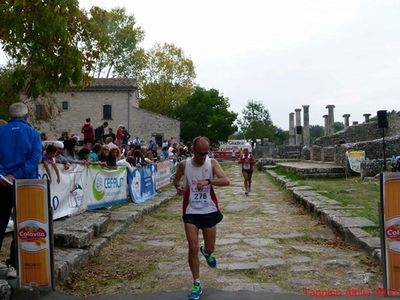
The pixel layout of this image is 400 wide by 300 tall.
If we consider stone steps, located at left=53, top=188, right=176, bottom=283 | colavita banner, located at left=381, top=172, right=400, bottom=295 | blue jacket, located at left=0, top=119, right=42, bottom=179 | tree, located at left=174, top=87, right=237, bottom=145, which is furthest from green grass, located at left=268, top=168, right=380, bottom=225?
tree, located at left=174, top=87, right=237, bottom=145

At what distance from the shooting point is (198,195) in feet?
16.3

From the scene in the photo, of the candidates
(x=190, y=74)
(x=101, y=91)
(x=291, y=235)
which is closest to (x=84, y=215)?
(x=291, y=235)

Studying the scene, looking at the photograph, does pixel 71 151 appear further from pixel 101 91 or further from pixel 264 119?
pixel 264 119

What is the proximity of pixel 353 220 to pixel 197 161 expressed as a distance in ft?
13.4

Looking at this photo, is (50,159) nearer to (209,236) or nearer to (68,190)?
(68,190)

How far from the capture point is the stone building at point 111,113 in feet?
162

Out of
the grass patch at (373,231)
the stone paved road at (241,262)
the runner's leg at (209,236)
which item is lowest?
the stone paved road at (241,262)

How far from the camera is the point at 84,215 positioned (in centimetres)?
812

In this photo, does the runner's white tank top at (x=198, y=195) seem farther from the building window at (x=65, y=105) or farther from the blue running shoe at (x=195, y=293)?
the building window at (x=65, y=105)

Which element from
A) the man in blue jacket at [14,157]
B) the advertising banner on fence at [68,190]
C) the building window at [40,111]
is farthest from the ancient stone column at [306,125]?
the man in blue jacket at [14,157]

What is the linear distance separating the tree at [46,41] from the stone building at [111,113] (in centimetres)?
4128

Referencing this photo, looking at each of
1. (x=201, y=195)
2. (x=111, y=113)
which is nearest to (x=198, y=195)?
(x=201, y=195)

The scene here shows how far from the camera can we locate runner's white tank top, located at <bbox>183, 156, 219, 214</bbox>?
4969mm

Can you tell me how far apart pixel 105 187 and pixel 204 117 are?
4435cm
